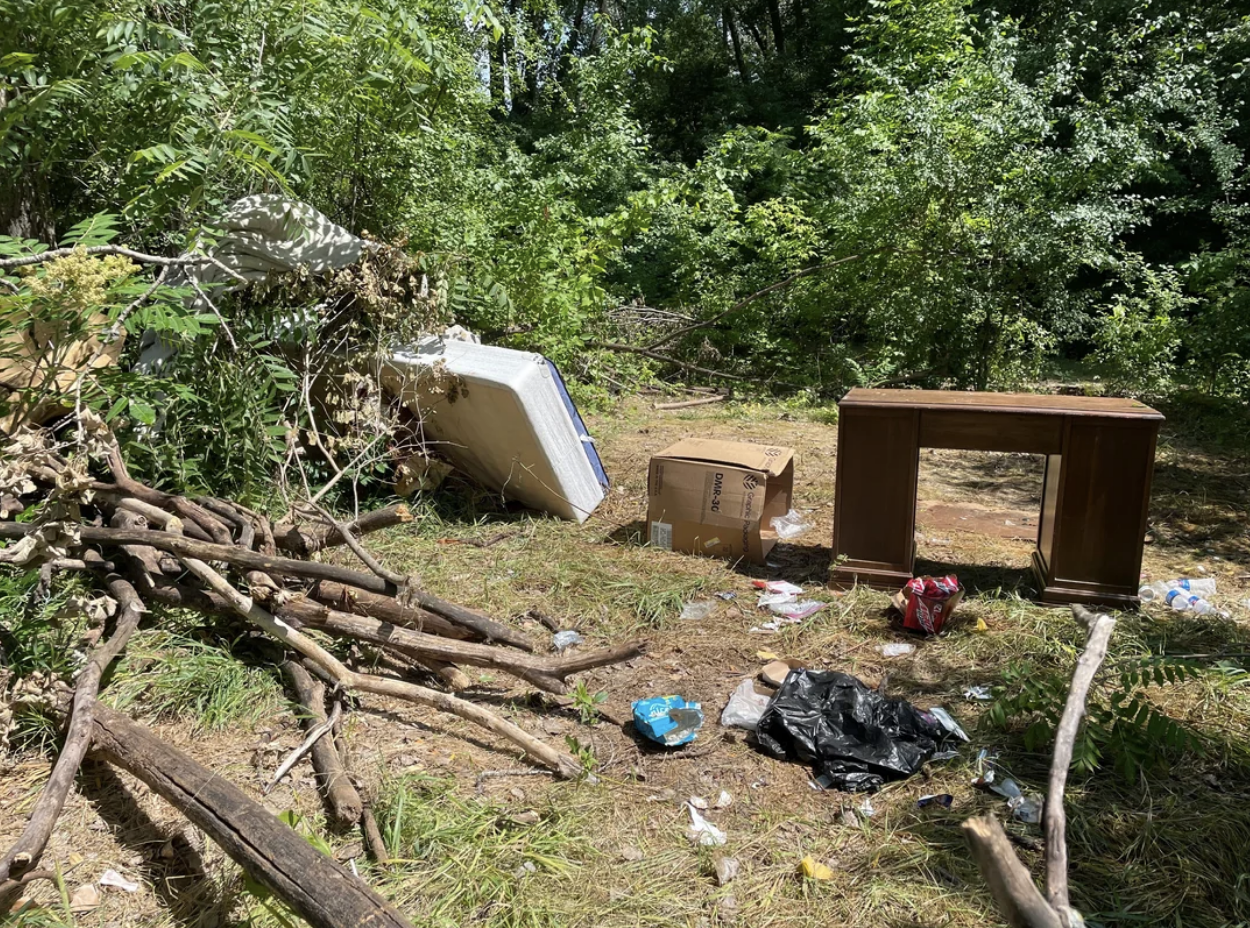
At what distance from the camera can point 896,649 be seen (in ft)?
12.3

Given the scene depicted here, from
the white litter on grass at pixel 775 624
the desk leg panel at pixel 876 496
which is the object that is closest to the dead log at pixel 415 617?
the white litter on grass at pixel 775 624

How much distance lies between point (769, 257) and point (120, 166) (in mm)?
7789

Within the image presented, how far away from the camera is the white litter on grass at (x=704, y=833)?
2.58 m

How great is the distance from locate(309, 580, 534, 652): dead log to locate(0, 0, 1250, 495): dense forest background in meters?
1.20

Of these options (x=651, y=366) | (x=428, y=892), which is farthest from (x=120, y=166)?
(x=651, y=366)

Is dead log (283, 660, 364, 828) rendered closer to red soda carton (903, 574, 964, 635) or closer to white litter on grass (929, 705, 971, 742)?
white litter on grass (929, 705, 971, 742)

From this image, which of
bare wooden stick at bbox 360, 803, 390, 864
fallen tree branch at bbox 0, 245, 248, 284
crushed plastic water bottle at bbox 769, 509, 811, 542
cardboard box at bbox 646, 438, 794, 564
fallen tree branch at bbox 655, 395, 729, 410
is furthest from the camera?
fallen tree branch at bbox 655, 395, 729, 410

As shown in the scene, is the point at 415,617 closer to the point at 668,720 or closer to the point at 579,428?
the point at 668,720

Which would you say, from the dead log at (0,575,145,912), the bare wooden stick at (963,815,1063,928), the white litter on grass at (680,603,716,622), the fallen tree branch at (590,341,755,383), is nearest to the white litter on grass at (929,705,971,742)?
the white litter on grass at (680,603,716,622)

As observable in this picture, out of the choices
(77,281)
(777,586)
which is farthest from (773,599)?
(77,281)

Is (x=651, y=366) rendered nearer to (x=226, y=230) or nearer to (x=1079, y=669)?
(x=226, y=230)

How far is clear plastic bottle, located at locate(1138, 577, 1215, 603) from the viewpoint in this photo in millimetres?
4203

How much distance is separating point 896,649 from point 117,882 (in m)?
2.92

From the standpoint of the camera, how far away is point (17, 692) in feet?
8.93
